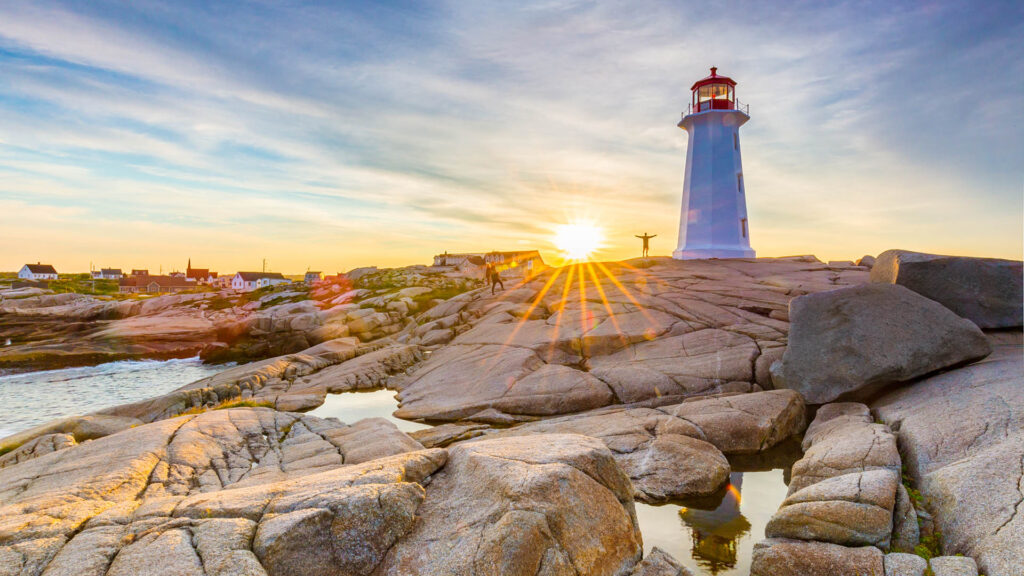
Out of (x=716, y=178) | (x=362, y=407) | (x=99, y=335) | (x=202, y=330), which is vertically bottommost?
(x=202, y=330)

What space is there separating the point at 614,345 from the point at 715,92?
86.3 ft

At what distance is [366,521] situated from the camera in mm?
6035

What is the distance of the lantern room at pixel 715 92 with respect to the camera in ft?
119

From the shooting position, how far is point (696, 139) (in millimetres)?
36844

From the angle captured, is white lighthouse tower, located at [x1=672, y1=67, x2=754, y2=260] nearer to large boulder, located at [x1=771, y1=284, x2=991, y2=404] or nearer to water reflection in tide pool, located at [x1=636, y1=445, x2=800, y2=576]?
large boulder, located at [x1=771, y1=284, x2=991, y2=404]

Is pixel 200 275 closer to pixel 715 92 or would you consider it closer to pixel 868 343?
pixel 715 92

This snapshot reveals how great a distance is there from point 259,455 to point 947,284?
68.8 ft

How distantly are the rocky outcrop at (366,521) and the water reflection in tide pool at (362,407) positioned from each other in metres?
8.95

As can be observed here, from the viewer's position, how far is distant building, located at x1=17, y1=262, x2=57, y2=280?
13488cm

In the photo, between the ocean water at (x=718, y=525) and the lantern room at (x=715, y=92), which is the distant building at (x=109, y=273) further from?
the ocean water at (x=718, y=525)

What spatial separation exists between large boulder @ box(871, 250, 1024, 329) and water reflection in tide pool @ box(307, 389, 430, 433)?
676 inches

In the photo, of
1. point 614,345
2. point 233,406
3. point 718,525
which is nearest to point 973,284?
point 614,345

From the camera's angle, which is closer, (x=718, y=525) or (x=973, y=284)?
(x=718, y=525)

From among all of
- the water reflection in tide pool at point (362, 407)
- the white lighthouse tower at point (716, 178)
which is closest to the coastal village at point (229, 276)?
the white lighthouse tower at point (716, 178)
